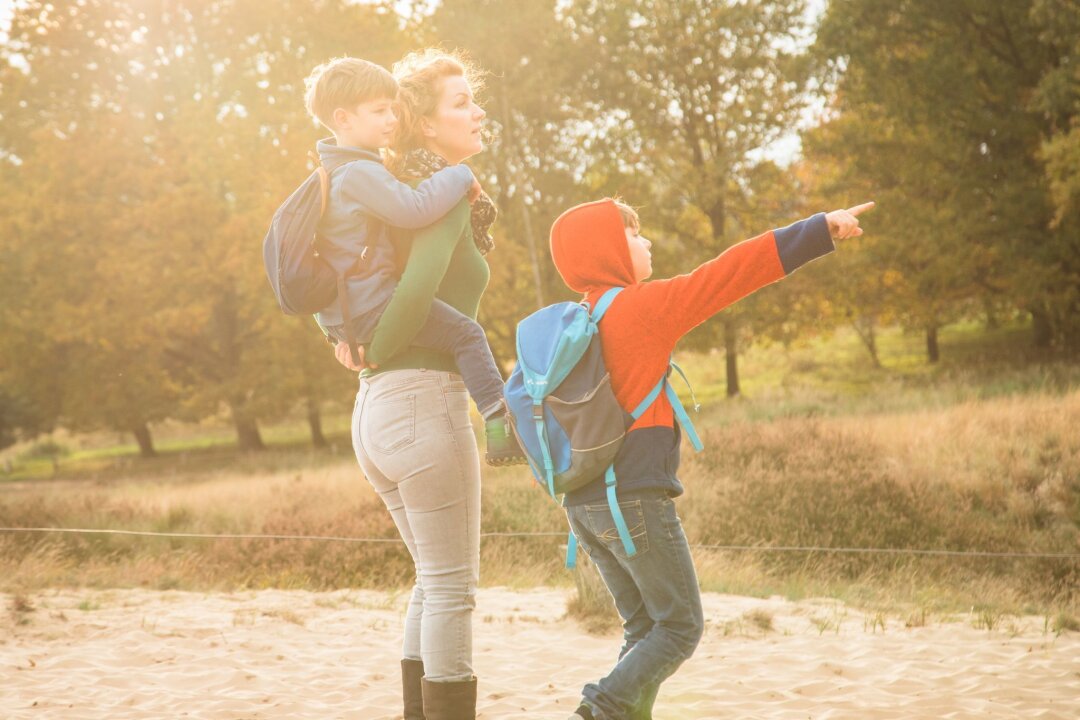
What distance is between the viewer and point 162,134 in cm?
2106

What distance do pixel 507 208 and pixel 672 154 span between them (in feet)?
12.1

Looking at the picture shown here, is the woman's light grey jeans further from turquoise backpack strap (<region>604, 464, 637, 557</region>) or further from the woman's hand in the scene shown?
turquoise backpack strap (<region>604, 464, 637, 557</region>)

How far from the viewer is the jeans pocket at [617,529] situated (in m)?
2.93

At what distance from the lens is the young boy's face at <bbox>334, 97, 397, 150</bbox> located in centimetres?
297

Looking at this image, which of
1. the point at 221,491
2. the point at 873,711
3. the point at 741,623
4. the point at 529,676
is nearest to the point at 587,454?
the point at 873,711

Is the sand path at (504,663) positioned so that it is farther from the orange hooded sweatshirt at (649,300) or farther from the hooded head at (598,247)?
the hooded head at (598,247)

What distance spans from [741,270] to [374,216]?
41.5 inches

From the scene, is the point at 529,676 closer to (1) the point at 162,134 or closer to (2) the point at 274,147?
(2) the point at 274,147

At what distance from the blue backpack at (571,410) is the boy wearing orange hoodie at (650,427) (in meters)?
0.04

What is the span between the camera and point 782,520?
973 cm

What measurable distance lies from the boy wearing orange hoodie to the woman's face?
400 millimetres

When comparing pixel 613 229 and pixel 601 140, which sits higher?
pixel 601 140

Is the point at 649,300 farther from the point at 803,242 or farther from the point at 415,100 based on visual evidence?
the point at 415,100

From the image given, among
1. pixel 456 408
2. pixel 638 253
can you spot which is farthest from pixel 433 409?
pixel 638 253
